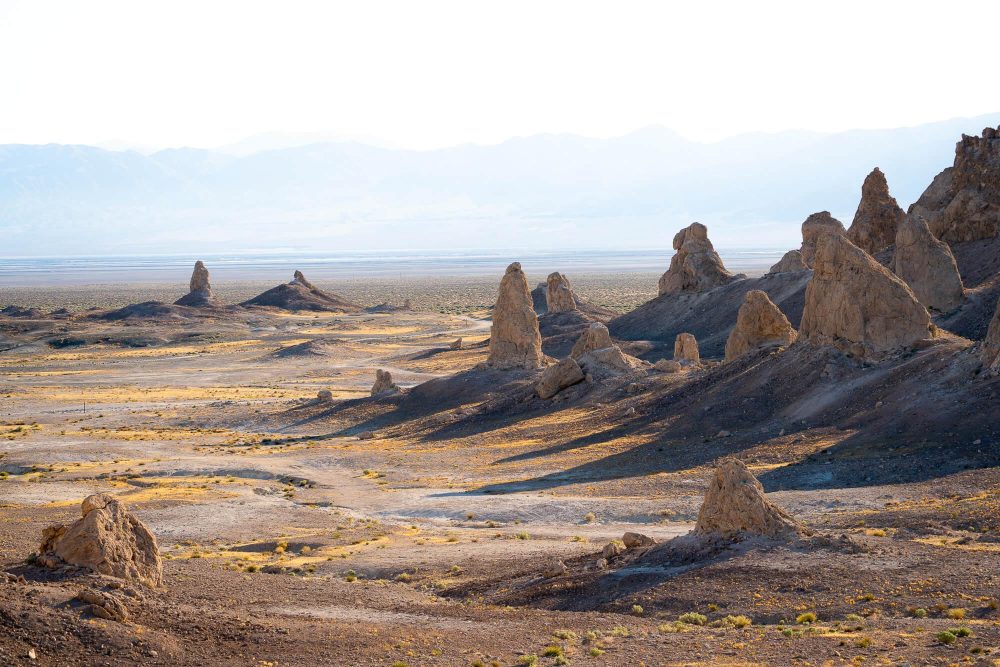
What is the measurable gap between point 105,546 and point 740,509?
1108cm

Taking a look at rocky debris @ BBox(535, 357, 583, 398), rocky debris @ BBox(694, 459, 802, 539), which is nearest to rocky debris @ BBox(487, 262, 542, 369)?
rocky debris @ BBox(535, 357, 583, 398)

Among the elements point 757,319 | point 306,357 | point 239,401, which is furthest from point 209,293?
point 757,319

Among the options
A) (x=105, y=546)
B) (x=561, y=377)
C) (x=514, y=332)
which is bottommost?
(x=561, y=377)

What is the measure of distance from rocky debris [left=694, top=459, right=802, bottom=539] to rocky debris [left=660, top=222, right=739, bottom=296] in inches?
2392

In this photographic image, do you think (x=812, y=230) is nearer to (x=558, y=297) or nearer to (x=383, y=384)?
(x=558, y=297)

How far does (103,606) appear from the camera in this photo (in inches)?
681

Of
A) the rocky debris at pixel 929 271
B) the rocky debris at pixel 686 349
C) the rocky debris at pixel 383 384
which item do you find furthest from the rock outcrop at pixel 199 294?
the rocky debris at pixel 929 271

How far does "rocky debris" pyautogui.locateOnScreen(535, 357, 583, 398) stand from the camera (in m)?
49.5

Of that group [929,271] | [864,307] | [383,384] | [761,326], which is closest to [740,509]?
[864,307]

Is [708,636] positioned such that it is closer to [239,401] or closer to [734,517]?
[734,517]

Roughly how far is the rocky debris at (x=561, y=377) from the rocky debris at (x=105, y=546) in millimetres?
30186

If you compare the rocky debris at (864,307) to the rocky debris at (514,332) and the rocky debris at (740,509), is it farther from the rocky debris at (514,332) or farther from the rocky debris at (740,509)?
the rocky debris at (740,509)

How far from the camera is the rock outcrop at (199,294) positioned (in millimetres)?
120500

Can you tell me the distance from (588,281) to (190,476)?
159 m
